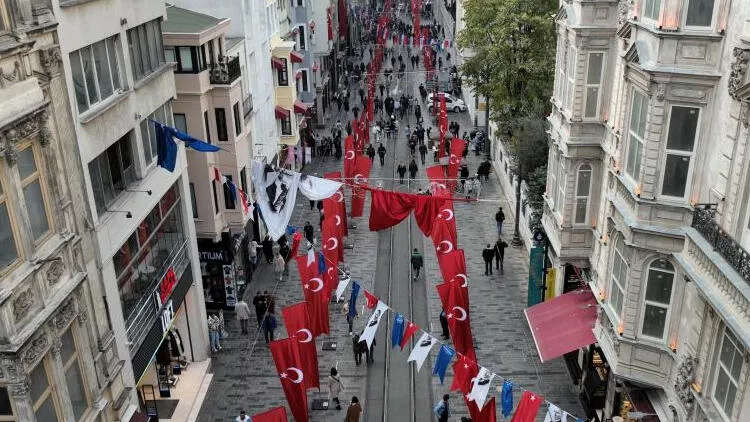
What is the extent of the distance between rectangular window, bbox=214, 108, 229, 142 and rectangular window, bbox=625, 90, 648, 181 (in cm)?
1790

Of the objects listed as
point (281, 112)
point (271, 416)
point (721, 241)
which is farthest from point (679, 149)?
point (281, 112)

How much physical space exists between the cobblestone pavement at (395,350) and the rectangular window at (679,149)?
10559 millimetres

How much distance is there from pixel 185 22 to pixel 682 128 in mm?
20438

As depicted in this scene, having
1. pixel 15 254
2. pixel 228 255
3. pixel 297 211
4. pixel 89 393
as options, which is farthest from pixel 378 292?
pixel 15 254

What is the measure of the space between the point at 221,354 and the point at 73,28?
15595 mm

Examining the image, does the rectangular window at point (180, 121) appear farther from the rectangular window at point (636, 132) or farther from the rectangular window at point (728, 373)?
the rectangular window at point (728, 373)

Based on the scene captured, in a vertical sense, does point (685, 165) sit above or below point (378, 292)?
above

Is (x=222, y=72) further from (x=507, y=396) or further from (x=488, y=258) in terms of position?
(x=507, y=396)

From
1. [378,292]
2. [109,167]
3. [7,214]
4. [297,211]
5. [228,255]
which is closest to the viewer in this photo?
[7,214]

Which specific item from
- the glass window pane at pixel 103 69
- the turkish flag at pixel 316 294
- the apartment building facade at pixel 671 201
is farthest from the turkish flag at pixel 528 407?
the glass window pane at pixel 103 69

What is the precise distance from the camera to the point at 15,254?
1277 centimetres

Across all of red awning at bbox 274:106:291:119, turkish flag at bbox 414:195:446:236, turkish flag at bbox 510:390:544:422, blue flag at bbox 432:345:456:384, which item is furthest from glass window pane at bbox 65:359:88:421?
red awning at bbox 274:106:291:119

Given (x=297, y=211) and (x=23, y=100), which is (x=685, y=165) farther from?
(x=297, y=211)

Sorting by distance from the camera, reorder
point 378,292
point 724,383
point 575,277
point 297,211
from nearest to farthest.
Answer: point 724,383, point 575,277, point 378,292, point 297,211
